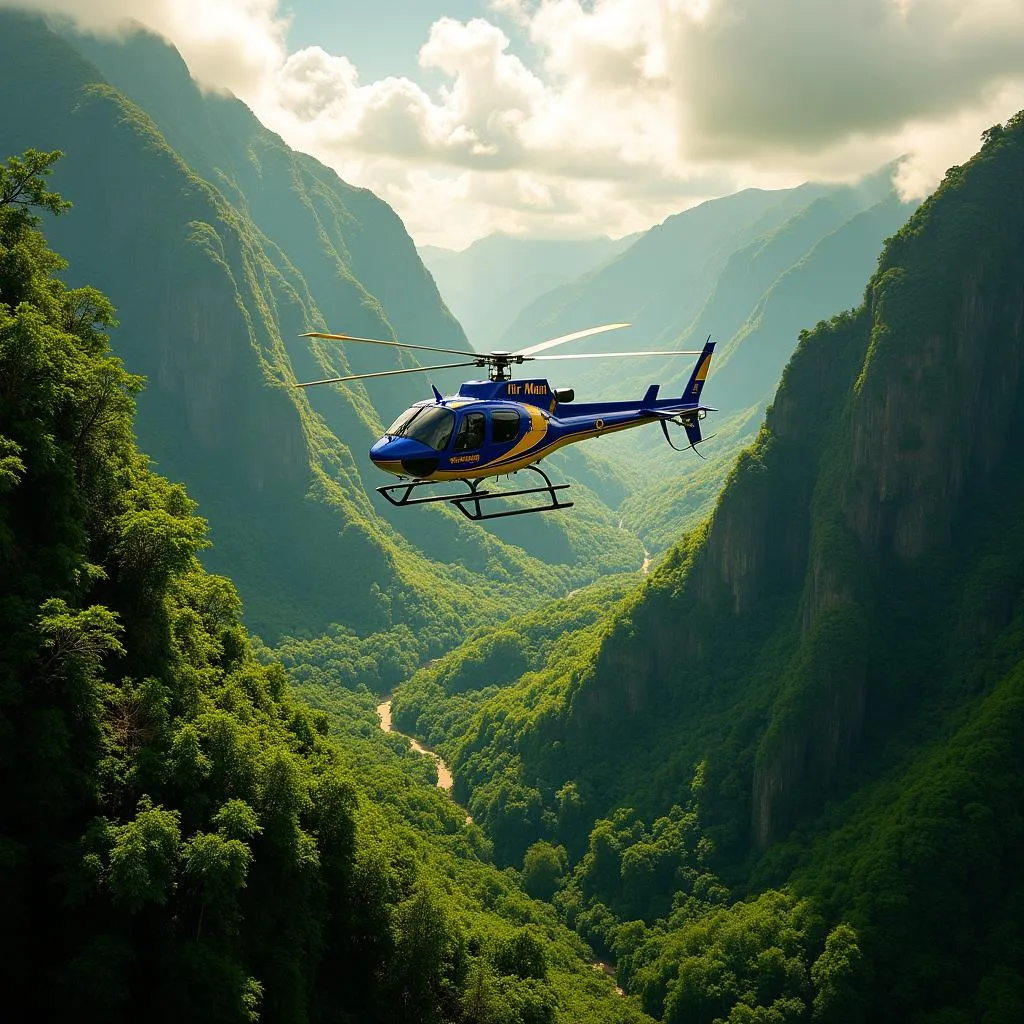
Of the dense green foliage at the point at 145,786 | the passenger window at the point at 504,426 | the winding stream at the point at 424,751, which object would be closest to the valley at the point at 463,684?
the dense green foliage at the point at 145,786

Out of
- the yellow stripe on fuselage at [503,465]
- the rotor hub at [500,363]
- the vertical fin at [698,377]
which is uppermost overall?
the vertical fin at [698,377]

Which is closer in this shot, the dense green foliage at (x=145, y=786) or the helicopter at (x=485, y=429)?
the dense green foliage at (x=145, y=786)

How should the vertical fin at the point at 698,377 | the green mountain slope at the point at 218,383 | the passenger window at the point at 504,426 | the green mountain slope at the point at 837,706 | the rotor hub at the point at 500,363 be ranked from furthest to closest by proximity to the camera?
the green mountain slope at the point at 218,383, the green mountain slope at the point at 837,706, the vertical fin at the point at 698,377, the passenger window at the point at 504,426, the rotor hub at the point at 500,363

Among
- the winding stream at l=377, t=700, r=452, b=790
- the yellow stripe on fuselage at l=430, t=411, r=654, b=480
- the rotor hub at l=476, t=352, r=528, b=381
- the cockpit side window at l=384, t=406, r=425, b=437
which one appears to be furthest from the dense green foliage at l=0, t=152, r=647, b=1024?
the winding stream at l=377, t=700, r=452, b=790

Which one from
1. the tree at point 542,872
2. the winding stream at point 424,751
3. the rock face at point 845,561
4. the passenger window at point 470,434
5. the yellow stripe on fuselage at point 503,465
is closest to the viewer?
the passenger window at point 470,434

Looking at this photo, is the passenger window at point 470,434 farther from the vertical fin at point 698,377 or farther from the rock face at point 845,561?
the rock face at point 845,561

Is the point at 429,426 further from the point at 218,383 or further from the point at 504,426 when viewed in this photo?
the point at 218,383

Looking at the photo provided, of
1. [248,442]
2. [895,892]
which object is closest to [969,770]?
[895,892]

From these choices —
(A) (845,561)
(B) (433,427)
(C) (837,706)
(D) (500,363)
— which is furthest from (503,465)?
(A) (845,561)
